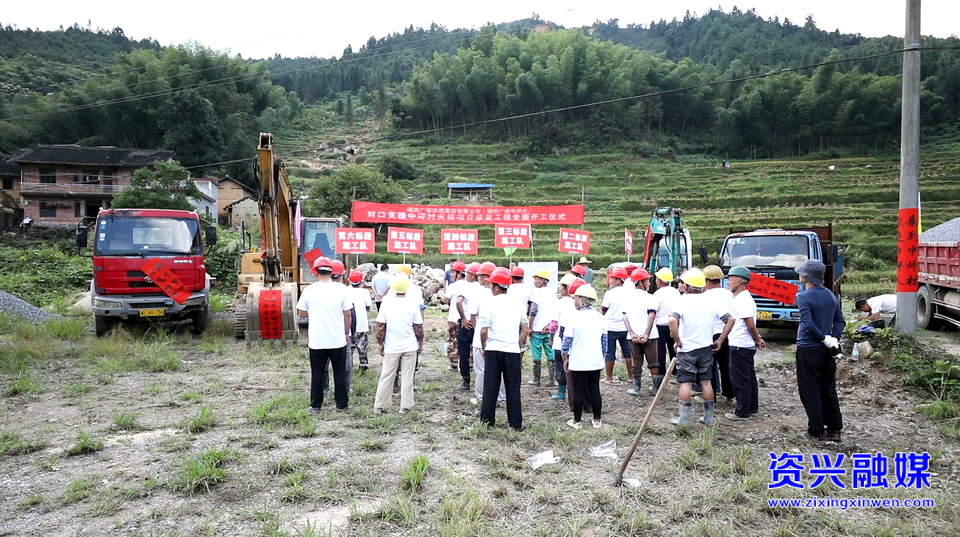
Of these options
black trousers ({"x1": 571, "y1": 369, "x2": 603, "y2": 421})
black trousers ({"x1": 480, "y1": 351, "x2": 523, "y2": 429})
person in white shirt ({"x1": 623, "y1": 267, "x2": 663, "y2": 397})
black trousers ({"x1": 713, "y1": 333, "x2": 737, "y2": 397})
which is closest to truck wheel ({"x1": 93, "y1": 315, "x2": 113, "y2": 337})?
black trousers ({"x1": 480, "y1": 351, "x2": 523, "y2": 429})

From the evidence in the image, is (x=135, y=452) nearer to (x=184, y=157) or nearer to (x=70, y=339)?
(x=70, y=339)

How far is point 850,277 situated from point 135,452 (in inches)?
998

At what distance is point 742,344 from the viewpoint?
20.3 feet

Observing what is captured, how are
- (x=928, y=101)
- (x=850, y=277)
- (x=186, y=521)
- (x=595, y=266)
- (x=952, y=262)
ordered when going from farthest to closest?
(x=928, y=101), (x=595, y=266), (x=850, y=277), (x=952, y=262), (x=186, y=521)

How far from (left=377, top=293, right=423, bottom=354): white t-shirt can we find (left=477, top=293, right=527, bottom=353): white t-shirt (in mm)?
916

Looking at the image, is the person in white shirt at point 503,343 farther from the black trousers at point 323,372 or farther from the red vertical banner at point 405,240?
the red vertical banner at point 405,240

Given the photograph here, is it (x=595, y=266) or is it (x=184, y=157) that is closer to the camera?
(x=595, y=266)

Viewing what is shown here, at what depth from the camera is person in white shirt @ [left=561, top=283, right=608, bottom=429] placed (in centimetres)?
560

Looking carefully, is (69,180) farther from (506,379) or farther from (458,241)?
(506,379)

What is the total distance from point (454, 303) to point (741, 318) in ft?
11.2

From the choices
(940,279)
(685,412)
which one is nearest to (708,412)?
(685,412)

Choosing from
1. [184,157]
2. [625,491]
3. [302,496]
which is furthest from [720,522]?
[184,157]

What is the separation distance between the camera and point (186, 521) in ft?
12.4

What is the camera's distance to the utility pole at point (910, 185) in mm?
8383
